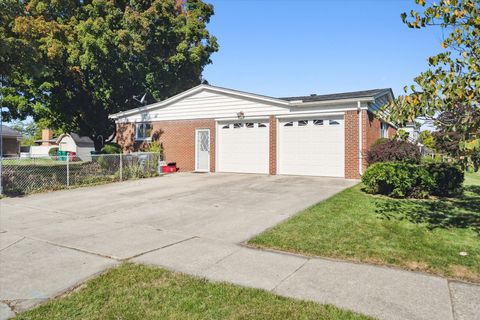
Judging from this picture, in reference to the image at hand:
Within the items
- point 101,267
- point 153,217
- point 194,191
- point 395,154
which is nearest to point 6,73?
point 194,191

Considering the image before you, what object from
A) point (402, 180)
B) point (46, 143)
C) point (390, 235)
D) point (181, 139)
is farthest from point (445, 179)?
point (46, 143)

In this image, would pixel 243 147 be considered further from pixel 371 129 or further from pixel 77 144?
pixel 77 144

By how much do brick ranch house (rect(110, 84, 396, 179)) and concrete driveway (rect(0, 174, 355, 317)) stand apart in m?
2.66

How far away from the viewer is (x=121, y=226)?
22.4 ft

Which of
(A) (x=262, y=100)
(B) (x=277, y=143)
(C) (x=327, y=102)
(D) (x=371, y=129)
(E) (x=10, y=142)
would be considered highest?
(A) (x=262, y=100)

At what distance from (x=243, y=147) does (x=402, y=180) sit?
8.56m

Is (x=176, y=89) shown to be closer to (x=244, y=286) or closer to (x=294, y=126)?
(x=294, y=126)

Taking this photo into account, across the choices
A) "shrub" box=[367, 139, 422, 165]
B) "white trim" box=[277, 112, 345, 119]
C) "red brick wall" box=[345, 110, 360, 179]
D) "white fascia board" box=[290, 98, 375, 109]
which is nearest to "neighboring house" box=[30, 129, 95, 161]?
"white trim" box=[277, 112, 345, 119]

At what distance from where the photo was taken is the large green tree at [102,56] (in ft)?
62.6

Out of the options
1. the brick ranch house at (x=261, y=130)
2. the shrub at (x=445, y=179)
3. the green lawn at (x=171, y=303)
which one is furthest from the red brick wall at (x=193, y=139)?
the green lawn at (x=171, y=303)

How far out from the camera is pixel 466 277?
4.16m

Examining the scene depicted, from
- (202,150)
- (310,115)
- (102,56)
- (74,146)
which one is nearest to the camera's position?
(310,115)

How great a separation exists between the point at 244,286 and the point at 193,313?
80 cm

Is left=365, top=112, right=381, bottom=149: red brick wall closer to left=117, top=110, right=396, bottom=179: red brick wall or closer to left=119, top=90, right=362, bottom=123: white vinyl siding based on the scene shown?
left=117, top=110, right=396, bottom=179: red brick wall
